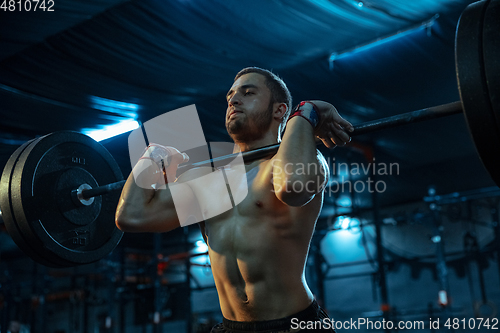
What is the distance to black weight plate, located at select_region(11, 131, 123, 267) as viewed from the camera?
Result: 2.33 m

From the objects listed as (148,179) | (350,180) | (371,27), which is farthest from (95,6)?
(350,180)

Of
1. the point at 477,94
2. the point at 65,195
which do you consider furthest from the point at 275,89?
the point at 65,195

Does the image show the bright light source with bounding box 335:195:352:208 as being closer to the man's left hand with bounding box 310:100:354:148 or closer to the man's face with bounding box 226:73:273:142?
the man's face with bounding box 226:73:273:142

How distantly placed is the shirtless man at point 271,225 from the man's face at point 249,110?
0.16 m

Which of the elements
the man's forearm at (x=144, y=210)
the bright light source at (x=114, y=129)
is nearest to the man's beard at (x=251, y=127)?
the man's forearm at (x=144, y=210)

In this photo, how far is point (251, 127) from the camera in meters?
2.04

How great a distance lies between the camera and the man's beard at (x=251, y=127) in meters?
2.03

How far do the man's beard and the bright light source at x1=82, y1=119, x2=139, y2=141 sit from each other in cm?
354

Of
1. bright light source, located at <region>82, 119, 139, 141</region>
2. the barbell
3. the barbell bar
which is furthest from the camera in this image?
bright light source, located at <region>82, 119, 139, 141</region>

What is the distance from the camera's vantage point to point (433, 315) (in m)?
7.76

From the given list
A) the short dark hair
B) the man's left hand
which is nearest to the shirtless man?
the man's left hand

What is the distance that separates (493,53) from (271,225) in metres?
0.92

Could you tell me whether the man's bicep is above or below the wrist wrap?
below

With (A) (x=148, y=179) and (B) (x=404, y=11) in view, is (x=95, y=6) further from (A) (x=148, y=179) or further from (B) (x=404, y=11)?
(B) (x=404, y=11)
